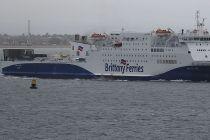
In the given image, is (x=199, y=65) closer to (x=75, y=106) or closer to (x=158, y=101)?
(x=158, y=101)

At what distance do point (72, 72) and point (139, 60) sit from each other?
592 cm

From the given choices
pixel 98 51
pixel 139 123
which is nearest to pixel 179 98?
pixel 139 123

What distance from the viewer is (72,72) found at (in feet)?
195

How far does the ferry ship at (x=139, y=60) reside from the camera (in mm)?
55969

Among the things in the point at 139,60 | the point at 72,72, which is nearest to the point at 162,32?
the point at 139,60

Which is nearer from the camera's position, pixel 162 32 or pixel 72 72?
pixel 162 32

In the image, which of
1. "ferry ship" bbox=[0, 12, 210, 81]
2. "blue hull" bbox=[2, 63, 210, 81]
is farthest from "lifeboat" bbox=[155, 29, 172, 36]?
"blue hull" bbox=[2, 63, 210, 81]

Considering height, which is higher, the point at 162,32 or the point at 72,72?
the point at 162,32

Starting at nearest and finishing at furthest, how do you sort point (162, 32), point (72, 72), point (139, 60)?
point (139, 60), point (162, 32), point (72, 72)

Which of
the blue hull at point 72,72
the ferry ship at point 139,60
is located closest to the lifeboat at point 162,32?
the ferry ship at point 139,60

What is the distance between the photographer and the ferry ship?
5597 cm

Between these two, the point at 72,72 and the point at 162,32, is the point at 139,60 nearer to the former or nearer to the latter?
the point at 162,32

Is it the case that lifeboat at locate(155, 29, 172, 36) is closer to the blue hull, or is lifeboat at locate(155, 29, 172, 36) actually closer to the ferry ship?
the ferry ship

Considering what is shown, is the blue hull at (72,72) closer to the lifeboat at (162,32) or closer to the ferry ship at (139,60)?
the ferry ship at (139,60)
